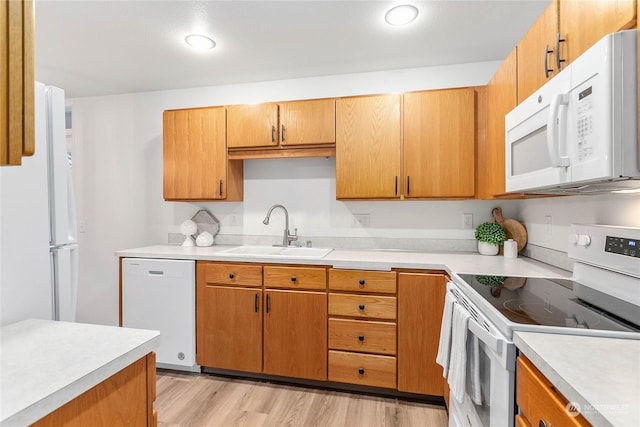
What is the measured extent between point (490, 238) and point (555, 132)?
1332 millimetres

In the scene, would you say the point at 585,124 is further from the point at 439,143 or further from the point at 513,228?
the point at 513,228

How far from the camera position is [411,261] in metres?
2.01

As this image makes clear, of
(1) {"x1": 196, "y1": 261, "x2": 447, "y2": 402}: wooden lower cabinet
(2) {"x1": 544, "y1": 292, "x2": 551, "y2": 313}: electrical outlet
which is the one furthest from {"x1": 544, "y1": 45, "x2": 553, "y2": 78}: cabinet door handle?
(1) {"x1": 196, "y1": 261, "x2": 447, "y2": 402}: wooden lower cabinet

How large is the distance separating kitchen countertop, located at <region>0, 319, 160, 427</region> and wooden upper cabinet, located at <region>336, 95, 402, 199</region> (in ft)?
5.69

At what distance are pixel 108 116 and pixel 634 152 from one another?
386 cm

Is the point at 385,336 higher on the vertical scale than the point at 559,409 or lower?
lower

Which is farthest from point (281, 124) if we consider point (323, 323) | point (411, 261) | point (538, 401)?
point (538, 401)

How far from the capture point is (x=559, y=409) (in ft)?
2.16

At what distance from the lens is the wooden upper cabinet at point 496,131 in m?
1.70

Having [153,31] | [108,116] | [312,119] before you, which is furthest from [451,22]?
[108,116]

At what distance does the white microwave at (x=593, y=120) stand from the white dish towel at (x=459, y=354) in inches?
23.9

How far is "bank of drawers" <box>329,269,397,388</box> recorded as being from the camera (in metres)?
2.01

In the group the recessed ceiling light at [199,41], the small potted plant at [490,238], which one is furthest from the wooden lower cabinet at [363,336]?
the recessed ceiling light at [199,41]

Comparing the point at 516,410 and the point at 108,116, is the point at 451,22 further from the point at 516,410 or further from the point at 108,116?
the point at 108,116
